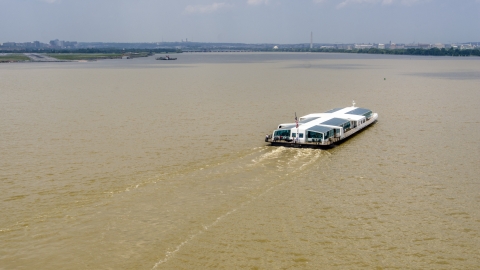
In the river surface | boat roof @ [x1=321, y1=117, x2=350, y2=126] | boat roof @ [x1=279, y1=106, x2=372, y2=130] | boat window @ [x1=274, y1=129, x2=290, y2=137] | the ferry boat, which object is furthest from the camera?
boat roof @ [x1=321, y1=117, x2=350, y2=126]

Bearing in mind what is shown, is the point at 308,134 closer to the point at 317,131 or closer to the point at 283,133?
the point at 317,131

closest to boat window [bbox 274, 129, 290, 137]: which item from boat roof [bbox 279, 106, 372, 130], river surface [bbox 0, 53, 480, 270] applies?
boat roof [bbox 279, 106, 372, 130]

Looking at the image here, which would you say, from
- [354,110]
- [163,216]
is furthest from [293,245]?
[354,110]

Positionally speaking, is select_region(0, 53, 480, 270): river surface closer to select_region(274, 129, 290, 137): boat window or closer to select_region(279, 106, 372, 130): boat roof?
select_region(274, 129, 290, 137): boat window

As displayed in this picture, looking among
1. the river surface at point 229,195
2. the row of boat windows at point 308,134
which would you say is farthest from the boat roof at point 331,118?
the river surface at point 229,195

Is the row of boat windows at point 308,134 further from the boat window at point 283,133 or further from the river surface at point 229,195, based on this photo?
the river surface at point 229,195

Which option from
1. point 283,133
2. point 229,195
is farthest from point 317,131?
point 229,195
